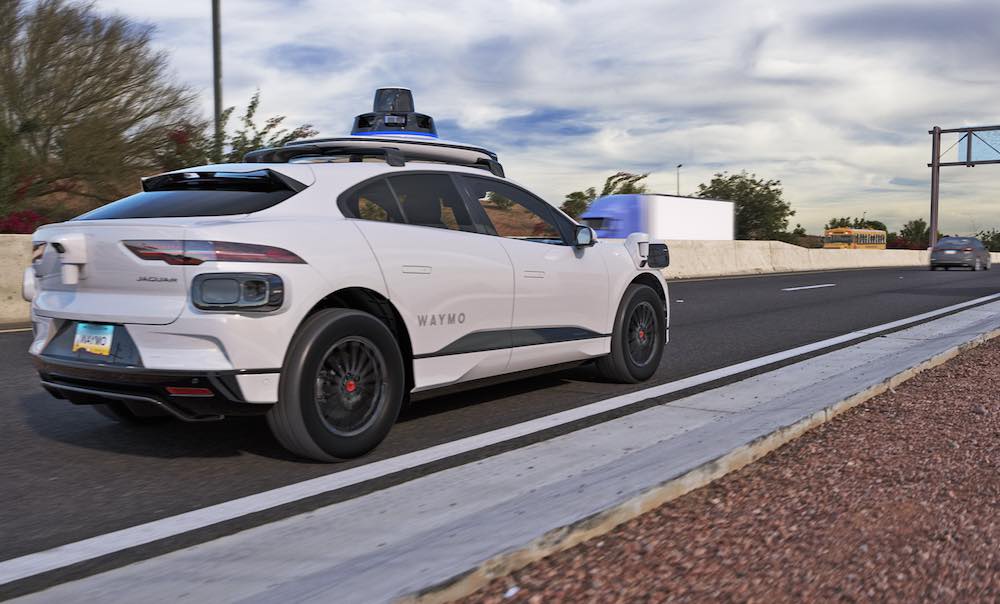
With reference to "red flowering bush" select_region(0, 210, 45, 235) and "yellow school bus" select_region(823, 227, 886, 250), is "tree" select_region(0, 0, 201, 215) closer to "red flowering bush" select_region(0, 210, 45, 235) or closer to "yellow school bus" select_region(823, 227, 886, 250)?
"red flowering bush" select_region(0, 210, 45, 235)

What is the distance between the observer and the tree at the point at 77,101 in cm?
1995

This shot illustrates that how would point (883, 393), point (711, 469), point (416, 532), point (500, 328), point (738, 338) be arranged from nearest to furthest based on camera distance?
point (416, 532)
point (711, 469)
point (500, 328)
point (883, 393)
point (738, 338)

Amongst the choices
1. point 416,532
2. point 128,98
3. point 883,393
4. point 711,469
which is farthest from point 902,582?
point 128,98

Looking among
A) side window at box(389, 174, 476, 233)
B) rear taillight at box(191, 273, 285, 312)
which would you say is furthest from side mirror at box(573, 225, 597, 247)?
rear taillight at box(191, 273, 285, 312)

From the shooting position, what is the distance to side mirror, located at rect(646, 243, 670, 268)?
7.00m

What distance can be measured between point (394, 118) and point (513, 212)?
328 cm

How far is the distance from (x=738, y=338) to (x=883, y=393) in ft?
12.7

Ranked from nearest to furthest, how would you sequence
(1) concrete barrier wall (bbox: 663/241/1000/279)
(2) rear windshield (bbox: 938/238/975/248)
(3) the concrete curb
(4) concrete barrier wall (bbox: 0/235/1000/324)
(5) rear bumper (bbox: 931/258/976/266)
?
1. (3) the concrete curb
2. (4) concrete barrier wall (bbox: 0/235/1000/324)
3. (1) concrete barrier wall (bbox: 663/241/1000/279)
4. (5) rear bumper (bbox: 931/258/976/266)
5. (2) rear windshield (bbox: 938/238/975/248)

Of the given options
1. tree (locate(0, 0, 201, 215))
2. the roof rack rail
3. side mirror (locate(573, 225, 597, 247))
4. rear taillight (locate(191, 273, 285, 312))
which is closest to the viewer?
rear taillight (locate(191, 273, 285, 312))

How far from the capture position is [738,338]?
9.72 meters

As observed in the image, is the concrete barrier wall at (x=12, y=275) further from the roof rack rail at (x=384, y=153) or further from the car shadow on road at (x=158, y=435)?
the roof rack rail at (x=384, y=153)

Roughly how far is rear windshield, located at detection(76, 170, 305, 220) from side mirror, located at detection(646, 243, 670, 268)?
3.20m

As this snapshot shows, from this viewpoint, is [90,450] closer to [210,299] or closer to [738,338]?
[210,299]

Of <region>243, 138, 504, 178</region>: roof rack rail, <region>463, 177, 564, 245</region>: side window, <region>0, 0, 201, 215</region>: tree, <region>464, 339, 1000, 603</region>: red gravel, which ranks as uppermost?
<region>0, 0, 201, 215</region>: tree
